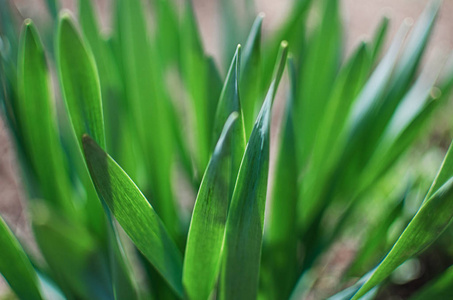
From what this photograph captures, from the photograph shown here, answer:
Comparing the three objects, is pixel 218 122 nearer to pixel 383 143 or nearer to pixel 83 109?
pixel 83 109

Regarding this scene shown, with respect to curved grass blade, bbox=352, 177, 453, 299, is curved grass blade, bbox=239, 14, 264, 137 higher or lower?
higher

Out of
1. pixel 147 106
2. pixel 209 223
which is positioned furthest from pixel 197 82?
pixel 209 223

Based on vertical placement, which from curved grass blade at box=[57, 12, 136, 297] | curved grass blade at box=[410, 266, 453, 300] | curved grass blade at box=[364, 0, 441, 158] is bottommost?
curved grass blade at box=[410, 266, 453, 300]

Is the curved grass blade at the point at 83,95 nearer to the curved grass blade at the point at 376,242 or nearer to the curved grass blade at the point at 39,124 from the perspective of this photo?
the curved grass blade at the point at 39,124

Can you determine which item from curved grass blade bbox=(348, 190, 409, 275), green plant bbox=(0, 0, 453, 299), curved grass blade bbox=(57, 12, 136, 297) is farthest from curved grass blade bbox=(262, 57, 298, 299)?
curved grass blade bbox=(57, 12, 136, 297)

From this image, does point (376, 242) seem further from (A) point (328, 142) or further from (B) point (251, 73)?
(B) point (251, 73)

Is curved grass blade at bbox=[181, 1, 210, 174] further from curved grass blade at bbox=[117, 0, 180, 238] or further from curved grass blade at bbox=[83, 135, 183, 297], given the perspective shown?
curved grass blade at bbox=[83, 135, 183, 297]

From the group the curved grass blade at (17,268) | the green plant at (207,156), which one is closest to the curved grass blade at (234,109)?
the green plant at (207,156)

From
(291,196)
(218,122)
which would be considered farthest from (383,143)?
(218,122)
